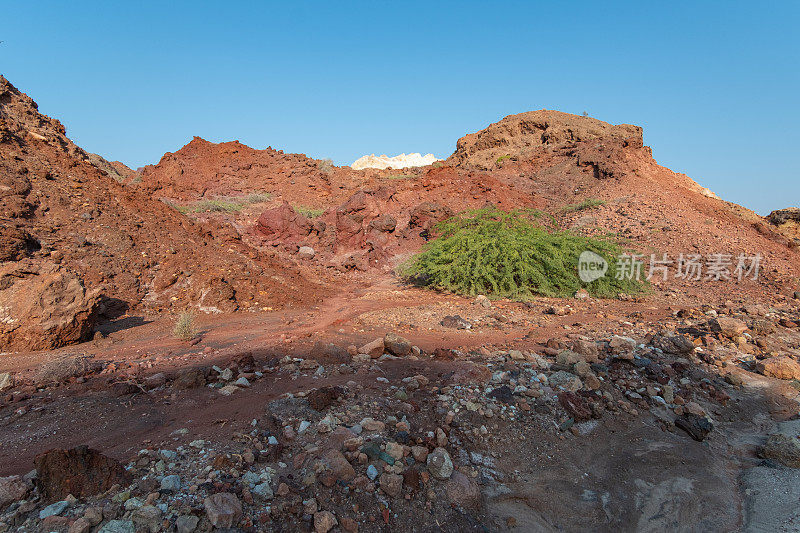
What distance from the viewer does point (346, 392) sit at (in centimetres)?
331

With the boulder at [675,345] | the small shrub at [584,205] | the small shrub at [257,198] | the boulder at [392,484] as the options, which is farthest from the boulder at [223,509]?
the small shrub at [257,198]

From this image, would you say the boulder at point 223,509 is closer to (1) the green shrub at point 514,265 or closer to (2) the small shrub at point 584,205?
(1) the green shrub at point 514,265

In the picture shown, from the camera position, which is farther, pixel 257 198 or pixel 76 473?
pixel 257 198

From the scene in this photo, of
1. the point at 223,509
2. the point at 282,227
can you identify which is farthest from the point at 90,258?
the point at 282,227

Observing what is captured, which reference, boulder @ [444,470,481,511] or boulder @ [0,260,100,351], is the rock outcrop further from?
boulder @ [0,260,100,351]

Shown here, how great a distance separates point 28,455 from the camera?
7.89 feet

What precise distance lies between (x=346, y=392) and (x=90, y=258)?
20.8 ft

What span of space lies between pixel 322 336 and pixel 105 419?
2.66m

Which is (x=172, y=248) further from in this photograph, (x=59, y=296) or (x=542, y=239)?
(x=542, y=239)

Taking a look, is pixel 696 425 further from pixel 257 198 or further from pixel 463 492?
pixel 257 198

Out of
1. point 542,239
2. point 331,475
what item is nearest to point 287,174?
point 542,239

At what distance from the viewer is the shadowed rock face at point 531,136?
72.9ft

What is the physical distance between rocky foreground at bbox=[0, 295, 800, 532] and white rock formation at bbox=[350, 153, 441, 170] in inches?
1582

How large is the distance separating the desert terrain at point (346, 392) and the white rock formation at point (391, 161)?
35727 mm
